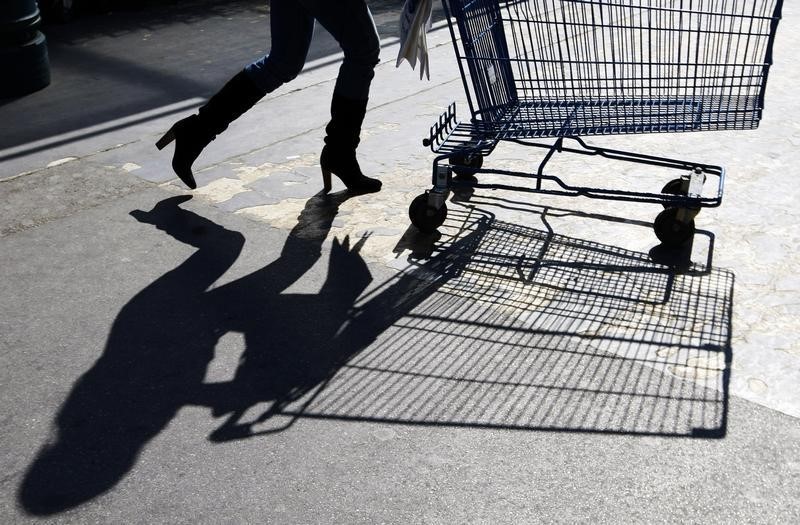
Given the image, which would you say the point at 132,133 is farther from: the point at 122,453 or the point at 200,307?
the point at 122,453

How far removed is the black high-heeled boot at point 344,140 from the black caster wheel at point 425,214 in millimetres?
517

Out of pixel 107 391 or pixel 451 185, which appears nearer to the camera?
pixel 107 391

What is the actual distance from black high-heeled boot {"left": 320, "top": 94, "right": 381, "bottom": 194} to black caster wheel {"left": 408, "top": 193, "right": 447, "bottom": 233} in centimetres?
52

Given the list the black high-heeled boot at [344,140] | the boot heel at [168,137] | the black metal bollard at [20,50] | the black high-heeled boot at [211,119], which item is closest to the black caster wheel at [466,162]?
the black high-heeled boot at [344,140]

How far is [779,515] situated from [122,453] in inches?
80.1

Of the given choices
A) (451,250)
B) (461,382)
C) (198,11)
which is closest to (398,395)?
(461,382)

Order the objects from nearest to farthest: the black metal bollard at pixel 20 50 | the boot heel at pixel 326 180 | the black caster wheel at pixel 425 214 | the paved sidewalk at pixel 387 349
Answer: the paved sidewalk at pixel 387 349, the black caster wheel at pixel 425 214, the boot heel at pixel 326 180, the black metal bollard at pixel 20 50

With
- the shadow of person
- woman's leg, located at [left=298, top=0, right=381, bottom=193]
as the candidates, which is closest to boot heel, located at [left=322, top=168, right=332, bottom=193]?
woman's leg, located at [left=298, top=0, right=381, bottom=193]

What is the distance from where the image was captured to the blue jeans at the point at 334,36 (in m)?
4.59

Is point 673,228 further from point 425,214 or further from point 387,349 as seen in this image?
point 387,349

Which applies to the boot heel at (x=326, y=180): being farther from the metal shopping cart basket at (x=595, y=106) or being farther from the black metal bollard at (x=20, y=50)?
the black metal bollard at (x=20, y=50)

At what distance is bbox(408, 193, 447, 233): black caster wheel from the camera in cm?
452

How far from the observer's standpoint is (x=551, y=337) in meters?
3.71

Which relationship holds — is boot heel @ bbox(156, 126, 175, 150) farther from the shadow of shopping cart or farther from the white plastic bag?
the shadow of shopping cart
